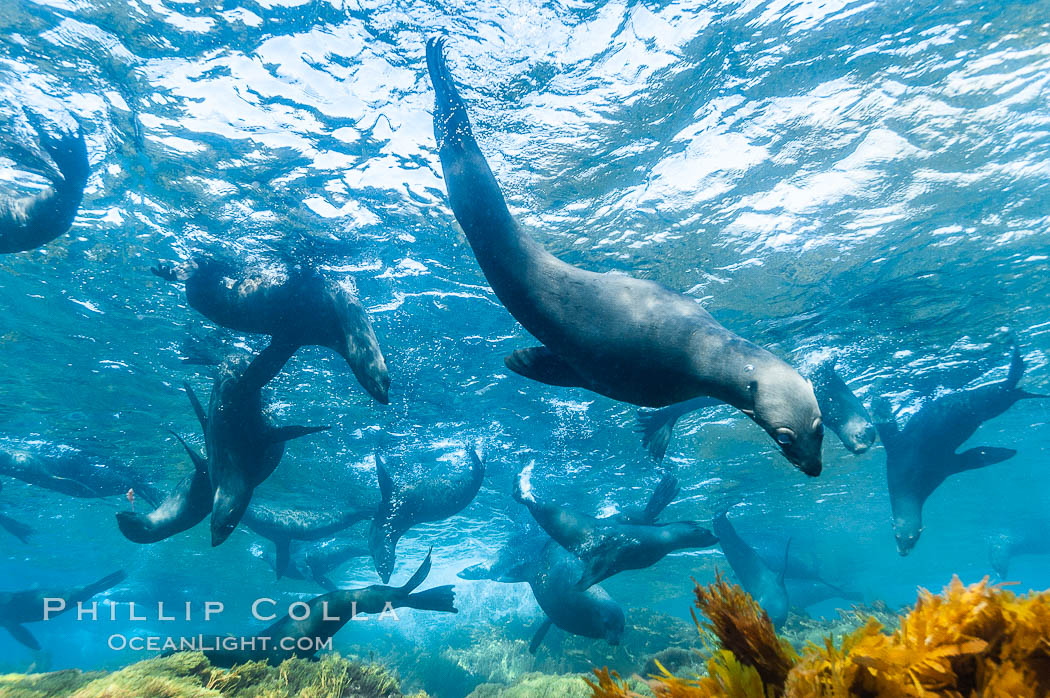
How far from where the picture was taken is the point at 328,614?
6574 millimetres

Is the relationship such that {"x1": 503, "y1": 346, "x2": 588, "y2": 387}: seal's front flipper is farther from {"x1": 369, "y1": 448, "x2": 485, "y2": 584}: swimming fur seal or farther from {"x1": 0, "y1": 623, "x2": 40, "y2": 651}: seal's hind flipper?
{"x1": 0, "y1": 623, "x2": 40, "y2": 651}: seal's hind flipper

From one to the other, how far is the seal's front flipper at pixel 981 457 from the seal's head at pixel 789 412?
8.22 meters

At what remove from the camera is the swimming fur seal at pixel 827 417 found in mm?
7324

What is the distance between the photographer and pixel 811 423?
2.44 meters

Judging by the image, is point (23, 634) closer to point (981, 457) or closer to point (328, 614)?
point (328, 614)

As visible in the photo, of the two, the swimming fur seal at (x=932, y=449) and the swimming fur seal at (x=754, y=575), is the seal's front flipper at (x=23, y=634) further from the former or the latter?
the swimming fur seal at (x=932, y=449)

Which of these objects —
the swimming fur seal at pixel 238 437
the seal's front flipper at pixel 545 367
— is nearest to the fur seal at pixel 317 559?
the swimming fur seal at pixel 238 437

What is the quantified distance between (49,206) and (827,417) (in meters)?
14.3

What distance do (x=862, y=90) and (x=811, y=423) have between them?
6719 mm

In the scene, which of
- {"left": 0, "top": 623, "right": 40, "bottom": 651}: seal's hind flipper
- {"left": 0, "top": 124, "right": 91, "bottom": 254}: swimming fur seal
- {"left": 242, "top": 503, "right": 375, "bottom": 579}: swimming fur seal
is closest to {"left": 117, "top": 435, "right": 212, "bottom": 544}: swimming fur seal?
{"left": 0, "top": 124, "right": 91, "bottom": 254}: swimming fur seal

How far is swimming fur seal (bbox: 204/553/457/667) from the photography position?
5.68 m

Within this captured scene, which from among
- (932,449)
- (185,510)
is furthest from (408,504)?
(932,449)

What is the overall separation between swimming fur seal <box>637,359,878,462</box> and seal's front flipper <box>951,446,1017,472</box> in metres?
1.40

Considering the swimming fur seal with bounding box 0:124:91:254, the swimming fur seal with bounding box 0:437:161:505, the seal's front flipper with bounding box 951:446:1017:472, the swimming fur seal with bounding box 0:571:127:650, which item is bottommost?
the swimming fur seal with bounding box 0:571:127:650
